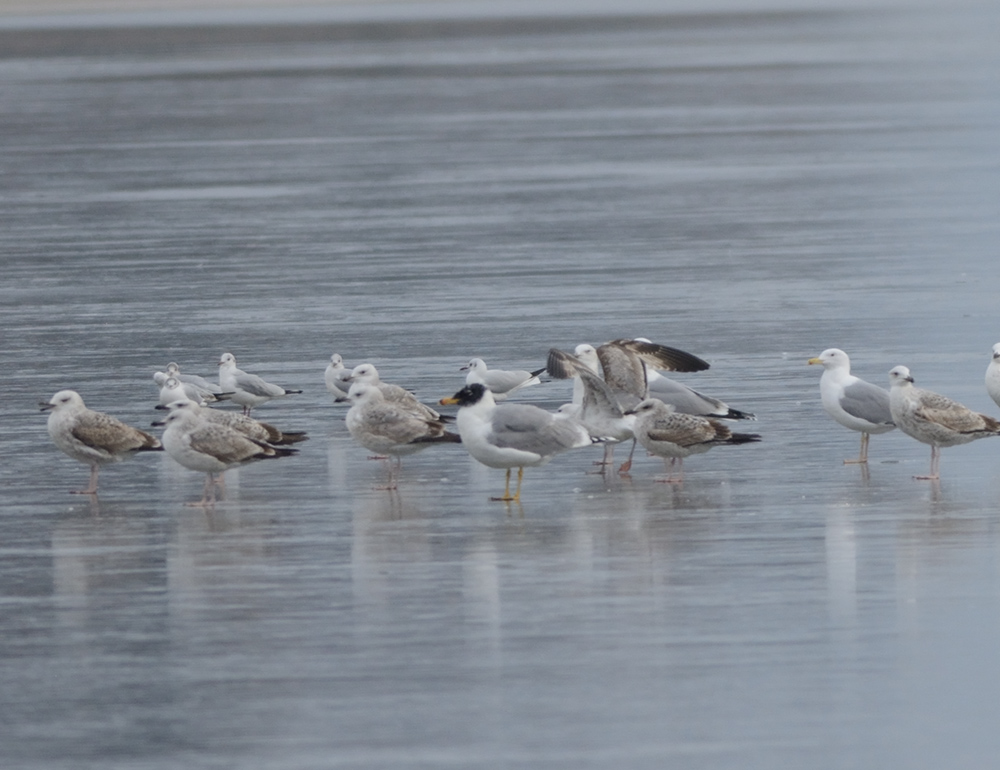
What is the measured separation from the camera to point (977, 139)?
30875 mm

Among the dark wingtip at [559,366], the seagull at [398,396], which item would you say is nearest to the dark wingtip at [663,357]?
the dark wingtip at [559,366]

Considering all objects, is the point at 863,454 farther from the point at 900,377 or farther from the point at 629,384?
the point at 629,384

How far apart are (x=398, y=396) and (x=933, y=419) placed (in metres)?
3.11

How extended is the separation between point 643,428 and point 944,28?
57615 millimetres

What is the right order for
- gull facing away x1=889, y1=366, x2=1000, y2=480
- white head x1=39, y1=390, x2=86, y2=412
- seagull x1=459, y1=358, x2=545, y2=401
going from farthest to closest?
1. seagull x1=459, y1=358, x2=545, y2=401
2. white head x1=39, y1=390, x2=86, y2=412
3. gull facing away x1=889, y1=366, x2=1000, y2=480

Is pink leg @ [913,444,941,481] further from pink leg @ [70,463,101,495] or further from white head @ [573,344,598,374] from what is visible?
pink leg @ [70,463,101,495]

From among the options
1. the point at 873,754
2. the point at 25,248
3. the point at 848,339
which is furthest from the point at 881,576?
the point at 25,248

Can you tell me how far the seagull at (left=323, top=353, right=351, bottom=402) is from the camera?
13474 mm

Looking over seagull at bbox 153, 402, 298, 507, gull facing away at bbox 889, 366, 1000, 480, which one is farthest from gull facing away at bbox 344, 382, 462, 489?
gull facing away at bbox 889, 366, 1000, 480

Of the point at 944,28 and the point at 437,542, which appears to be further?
the point at 944,28

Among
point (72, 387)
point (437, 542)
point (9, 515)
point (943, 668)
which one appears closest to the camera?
point (943, 668)

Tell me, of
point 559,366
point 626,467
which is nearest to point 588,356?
point 559,366

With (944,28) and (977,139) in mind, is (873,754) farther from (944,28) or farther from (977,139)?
(944,28)

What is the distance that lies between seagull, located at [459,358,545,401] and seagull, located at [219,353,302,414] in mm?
1396
